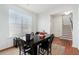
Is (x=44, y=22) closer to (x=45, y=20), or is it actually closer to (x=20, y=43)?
(x=45, y=20)

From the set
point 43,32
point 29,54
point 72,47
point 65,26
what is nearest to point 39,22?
point 43,32

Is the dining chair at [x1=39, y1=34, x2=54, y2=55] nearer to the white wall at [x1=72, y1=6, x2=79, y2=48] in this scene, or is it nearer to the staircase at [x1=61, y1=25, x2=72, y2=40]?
the staircase at [x1=61, y1=25, x2=72, y2=40]

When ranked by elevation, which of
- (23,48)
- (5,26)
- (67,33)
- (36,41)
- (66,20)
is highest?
(66,20)

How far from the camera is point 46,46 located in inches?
66.8

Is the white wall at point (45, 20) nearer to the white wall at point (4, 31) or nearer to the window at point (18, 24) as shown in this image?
the window at point (18, 24)

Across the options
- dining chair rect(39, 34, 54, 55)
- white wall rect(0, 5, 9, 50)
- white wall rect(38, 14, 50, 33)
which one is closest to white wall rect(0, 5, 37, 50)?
white wall rect(0, 5, 9, 50)

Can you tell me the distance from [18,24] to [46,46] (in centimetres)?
66

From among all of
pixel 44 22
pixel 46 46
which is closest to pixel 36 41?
pixel 46 46

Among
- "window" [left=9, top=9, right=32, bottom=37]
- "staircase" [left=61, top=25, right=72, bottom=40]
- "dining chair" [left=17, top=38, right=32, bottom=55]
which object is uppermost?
"window" [left=9, top=9, right=32, bottom=37]

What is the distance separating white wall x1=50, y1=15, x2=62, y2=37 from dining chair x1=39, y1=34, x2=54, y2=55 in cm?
9

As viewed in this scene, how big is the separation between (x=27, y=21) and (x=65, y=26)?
71 centimetres

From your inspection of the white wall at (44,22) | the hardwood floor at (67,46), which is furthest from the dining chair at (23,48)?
the hardwood floor at (67,46)

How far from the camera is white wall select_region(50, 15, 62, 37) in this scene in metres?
1.65
